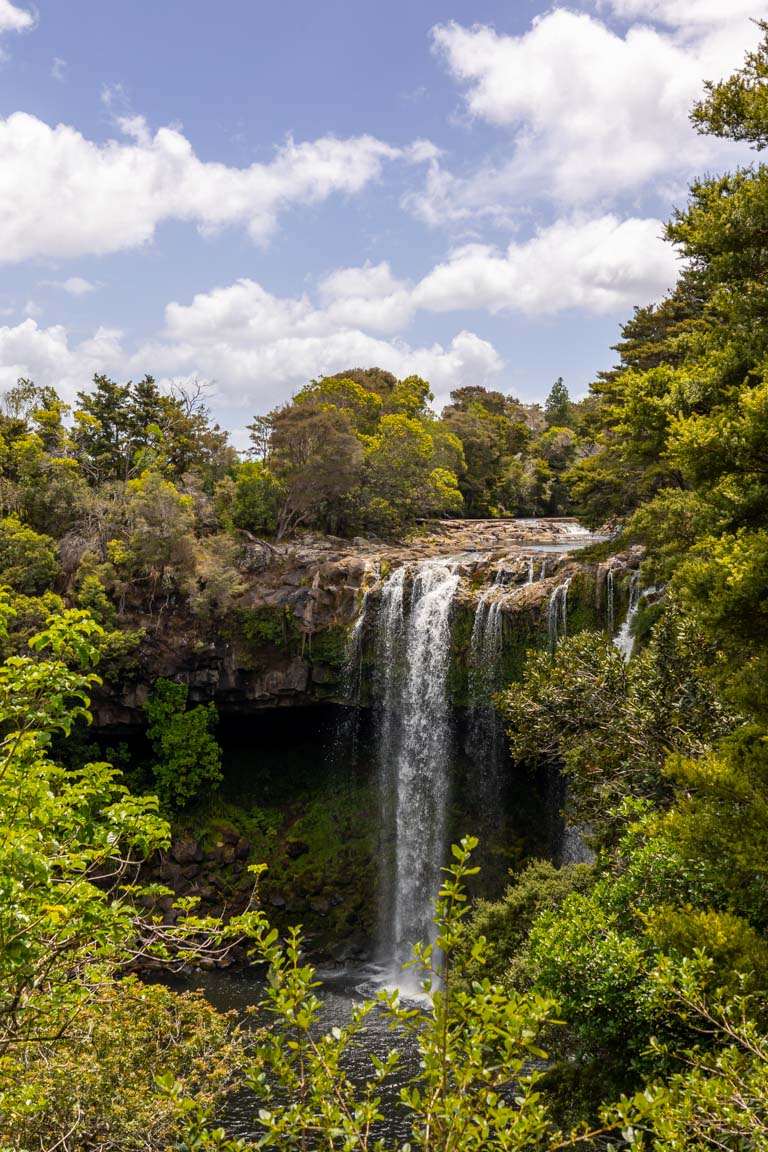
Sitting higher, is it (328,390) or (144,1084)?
(328,390)

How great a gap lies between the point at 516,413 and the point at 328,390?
32752 millimetres

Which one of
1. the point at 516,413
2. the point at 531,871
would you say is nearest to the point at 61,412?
the point at 531,871

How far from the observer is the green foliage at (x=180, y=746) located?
2359 centimetres

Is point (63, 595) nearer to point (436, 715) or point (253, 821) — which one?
point (253, 821)

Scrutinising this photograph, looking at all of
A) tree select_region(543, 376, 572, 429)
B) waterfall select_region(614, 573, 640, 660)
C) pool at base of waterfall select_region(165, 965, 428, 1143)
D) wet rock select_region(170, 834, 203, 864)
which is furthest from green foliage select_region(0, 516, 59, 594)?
tree select_region(543, 376, 572, 429)

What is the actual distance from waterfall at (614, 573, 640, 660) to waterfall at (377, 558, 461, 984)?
552 cm

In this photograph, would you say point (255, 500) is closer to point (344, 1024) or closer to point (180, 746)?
point (180, 746)

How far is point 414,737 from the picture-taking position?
909 inches

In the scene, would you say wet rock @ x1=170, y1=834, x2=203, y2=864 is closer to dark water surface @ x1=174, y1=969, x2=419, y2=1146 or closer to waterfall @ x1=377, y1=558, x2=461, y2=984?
dark water surface @ x1=174, y1=969, x2=419, y2=1146

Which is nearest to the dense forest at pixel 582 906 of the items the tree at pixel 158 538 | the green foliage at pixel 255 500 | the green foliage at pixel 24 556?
the green foliage at pixel 24 556

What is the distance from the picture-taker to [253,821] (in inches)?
960

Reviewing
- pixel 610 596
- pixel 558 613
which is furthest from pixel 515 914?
pixel 610 596

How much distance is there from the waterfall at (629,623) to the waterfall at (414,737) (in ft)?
18.1

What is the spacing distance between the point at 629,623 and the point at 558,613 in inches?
95.9
